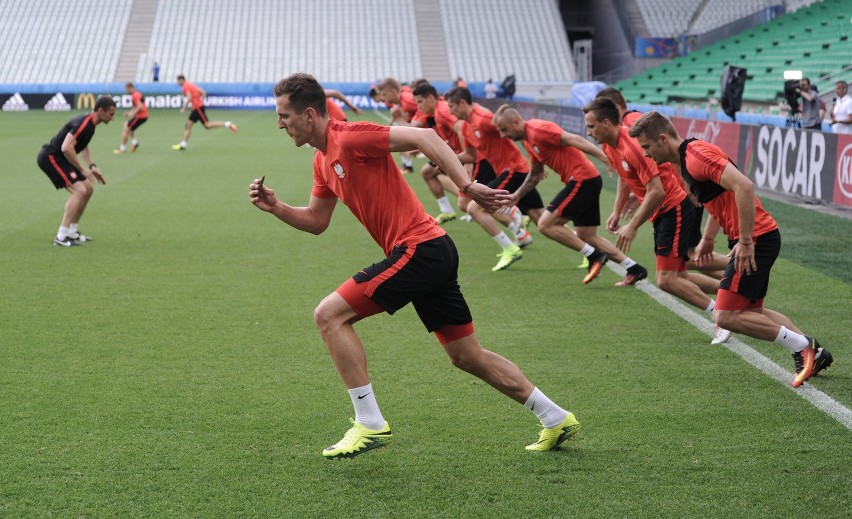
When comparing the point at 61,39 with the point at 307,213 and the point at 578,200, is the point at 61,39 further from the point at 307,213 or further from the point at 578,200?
the point at 307,213

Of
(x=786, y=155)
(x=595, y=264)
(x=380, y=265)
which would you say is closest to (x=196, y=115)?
(x=786, y=155)

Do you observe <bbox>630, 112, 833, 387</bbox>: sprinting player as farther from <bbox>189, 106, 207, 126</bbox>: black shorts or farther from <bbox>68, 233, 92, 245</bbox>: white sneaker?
<bbox>189, 106, 207, 126</bbox>: black shorts

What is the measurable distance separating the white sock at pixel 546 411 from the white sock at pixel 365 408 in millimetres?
806

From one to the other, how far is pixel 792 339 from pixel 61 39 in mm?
58229

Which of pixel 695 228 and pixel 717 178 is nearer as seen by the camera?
pixel 717 178

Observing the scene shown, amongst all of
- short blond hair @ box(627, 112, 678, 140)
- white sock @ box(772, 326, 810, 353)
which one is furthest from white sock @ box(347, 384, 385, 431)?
white sock @ box(772, 326, 810, 353)

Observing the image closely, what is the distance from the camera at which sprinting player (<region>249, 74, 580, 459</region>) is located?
502 centimetres

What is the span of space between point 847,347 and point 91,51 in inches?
2200

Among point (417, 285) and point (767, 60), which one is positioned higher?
point (417, 285)

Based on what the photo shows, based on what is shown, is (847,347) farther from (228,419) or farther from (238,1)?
(238,1)

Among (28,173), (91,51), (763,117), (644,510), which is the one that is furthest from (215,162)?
(91,51)

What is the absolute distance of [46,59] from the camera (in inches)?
2227

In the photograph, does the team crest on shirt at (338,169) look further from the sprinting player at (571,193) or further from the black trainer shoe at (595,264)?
the black trainer shoe at (595,264)

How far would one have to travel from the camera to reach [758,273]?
644cm
